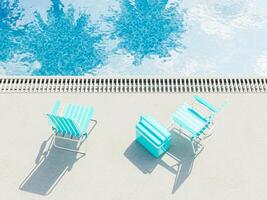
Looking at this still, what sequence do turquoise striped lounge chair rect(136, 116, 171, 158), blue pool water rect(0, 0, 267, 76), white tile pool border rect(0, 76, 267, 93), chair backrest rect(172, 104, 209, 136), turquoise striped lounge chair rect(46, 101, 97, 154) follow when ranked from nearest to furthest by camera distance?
turquoise striped lounge chair rect(46, 101, 97, 154) < turquoise striped lounge chair rect(136, 116, 171, 158) < chair backrest rect(172, 104, 209, 136) < white tile pool border rect(0, 76, 267, 93) < blue pool water rect(0, 0, 267, 76)

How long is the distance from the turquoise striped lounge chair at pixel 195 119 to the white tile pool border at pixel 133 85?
0.76 m

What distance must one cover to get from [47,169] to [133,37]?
153 inches

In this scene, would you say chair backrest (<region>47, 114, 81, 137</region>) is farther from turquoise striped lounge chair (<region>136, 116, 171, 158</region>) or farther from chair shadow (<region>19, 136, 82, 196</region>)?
turquoise striped lounge chair (<region>136, 116, 171, 158</region>)

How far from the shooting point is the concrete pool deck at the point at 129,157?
21.1 ft

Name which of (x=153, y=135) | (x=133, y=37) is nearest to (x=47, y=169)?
(x=153, y=135)

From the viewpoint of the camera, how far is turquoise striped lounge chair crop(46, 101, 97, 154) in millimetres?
6438

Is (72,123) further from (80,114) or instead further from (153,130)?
(153,130)

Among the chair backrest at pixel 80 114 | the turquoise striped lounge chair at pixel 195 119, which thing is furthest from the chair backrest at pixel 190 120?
the chair backrest at pixel 80 114

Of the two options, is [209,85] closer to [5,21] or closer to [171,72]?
[171,72]

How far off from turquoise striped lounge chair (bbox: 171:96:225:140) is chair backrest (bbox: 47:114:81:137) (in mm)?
1549

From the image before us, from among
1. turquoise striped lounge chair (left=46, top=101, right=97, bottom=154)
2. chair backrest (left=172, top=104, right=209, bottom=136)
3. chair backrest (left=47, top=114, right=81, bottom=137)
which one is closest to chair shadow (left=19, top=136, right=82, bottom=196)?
turquoise striped lounge chair (left=46, top=101, right=97, bottom=154)

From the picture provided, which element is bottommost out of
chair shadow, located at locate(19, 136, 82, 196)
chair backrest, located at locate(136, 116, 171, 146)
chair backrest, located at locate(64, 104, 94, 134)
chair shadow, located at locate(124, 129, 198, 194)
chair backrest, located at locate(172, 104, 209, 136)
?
chair shadow, located at locate(19, 136, 82, 196)

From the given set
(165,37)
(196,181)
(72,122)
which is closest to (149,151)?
(196,181)

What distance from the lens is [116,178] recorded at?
659 centimetres
